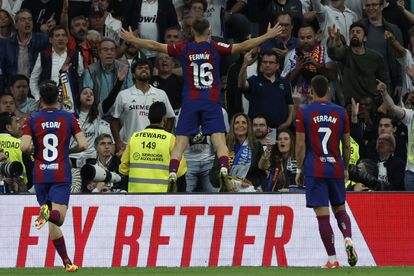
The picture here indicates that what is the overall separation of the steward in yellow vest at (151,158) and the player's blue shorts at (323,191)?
9.68 feet

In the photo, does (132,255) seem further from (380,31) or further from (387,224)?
(380,31)

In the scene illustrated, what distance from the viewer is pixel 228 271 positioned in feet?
49.1

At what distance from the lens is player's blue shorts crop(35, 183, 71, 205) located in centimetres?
1467

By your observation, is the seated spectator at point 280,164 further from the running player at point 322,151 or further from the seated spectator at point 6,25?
the seated spectator at point 6,25

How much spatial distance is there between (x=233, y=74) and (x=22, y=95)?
3287mm

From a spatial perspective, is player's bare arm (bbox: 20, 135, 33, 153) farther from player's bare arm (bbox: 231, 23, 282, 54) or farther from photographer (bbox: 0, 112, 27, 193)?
photographer (bbox: 0, 112, 27, 193)

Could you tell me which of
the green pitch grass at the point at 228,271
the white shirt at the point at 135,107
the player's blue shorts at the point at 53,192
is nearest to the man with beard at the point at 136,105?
the white shirt at the point at 135,107

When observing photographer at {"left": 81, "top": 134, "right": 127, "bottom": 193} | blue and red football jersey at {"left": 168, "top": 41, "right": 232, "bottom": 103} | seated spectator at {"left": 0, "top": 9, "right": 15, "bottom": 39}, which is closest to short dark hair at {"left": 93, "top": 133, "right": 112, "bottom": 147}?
photographer at {"left": 81, "top": 134, "right": 127, "bottom": 193}

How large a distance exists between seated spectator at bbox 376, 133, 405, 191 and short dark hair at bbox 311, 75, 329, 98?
14.3ft

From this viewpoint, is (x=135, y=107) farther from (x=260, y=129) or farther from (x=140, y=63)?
(x=260, y=129)

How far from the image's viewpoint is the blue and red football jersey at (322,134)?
14.6m

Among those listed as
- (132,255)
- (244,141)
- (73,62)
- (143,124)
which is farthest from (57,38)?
(132,255)

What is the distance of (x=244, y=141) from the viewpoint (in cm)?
1897

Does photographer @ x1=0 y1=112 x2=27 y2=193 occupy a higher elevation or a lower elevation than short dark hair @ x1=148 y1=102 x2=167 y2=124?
lower
